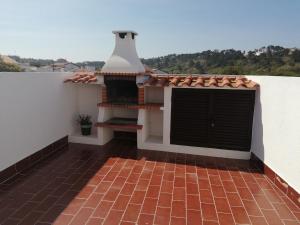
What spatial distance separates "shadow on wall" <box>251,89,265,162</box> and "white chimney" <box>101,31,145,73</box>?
396 cm

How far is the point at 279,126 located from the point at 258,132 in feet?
3.91

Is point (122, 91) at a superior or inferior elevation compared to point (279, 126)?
superior

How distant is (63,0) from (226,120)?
6.79 m

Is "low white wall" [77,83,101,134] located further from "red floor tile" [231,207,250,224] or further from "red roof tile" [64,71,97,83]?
"red floor tile" [231,207,250,224]

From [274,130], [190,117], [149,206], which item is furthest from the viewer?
[190,117]

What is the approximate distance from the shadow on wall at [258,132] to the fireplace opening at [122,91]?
13.4 ft

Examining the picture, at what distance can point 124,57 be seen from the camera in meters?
7.73

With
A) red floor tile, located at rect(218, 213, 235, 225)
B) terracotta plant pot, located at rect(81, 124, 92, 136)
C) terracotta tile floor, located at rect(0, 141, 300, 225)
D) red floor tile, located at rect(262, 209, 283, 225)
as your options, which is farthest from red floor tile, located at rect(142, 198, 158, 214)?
terracotta plant pot, located at rect(81, 124, 92, 136)

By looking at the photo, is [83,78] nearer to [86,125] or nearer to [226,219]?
[86,125]

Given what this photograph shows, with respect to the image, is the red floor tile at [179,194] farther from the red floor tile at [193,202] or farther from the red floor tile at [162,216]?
the red floor tile at [162,216]

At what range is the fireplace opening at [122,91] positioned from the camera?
8.22 m

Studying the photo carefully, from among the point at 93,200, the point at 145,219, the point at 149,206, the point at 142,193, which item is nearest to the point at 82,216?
the point at 93,200

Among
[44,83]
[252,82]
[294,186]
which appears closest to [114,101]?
[44,83]

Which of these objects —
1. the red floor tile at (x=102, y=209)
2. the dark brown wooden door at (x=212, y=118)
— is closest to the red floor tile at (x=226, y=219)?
the red floor tile at (x=102, y=209)
